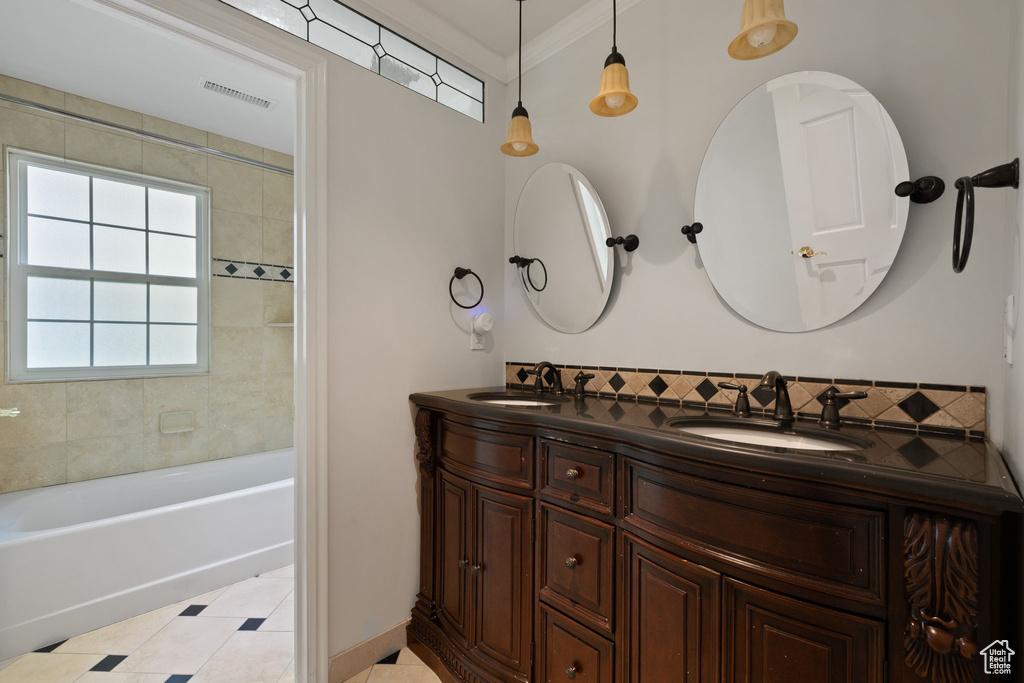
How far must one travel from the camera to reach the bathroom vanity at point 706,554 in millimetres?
719

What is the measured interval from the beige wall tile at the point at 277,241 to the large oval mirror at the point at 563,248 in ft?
6.79

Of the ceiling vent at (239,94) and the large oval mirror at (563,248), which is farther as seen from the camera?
the ceiling vent at (239,94)

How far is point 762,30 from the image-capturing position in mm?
1023

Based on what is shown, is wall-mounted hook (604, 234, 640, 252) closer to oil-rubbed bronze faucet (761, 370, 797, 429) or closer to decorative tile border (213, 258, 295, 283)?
oil-rubbed bronze faucet (761, 370, 797, 429)

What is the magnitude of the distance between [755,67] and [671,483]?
1.40 meters

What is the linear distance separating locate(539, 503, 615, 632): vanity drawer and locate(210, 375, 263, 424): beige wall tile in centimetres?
268

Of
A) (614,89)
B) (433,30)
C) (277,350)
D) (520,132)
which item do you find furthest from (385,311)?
(277,350)

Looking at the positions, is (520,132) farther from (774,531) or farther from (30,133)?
(30,133)

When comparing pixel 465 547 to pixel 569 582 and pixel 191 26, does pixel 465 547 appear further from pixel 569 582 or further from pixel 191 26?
pixel 191 26

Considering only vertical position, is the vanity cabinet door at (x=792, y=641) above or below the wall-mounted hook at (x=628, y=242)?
below

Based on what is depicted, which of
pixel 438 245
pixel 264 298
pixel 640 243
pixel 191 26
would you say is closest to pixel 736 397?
pixel 640 243

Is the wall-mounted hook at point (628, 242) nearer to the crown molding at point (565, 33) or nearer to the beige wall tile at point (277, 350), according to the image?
the crown molding at point (565, 33)

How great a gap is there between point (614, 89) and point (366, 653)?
2.21m

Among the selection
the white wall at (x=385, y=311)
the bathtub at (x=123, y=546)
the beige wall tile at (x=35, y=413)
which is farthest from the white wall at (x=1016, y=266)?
the beige wall tile at (x=35, y=413)
